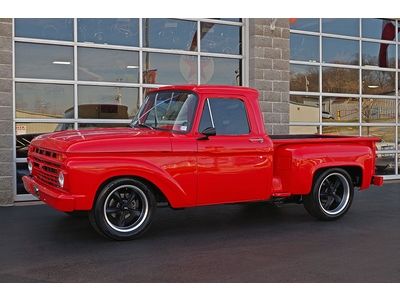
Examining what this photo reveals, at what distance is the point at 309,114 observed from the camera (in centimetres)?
1198

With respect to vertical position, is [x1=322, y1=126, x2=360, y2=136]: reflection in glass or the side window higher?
the side window

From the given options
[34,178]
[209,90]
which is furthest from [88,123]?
[209,90]

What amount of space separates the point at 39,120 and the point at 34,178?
275 cm

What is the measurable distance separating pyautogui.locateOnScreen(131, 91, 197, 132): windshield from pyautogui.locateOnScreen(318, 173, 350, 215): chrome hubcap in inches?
94.9

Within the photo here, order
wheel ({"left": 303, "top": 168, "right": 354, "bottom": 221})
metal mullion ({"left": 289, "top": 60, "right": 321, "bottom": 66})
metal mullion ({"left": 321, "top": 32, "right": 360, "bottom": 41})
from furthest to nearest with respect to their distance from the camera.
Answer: metal mullion ({"left": 321, "top": 32, "right": 360, "bottom": 41}) → metal mullion ({"left": 289, "top": 60, "right": 321, "bottom": 66}) → wheel ({"left": 303, "top": 168, "right": 354, "bottom": 221})

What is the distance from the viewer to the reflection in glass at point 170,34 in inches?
402

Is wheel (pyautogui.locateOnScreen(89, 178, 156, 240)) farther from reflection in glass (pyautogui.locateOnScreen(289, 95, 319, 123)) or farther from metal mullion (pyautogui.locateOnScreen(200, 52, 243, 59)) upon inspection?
reflection in glass (pyautogui.locateOnScreen(289, 95, 319, 123))

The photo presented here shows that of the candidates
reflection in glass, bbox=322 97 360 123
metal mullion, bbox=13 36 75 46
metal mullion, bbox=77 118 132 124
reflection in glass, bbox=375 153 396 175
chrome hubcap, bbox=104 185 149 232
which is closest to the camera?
chrome hubcap, bbox=104 185 149 232

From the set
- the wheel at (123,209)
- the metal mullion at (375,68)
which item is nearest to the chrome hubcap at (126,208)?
the wheel at (123,209)

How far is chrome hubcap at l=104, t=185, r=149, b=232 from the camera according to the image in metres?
6.14

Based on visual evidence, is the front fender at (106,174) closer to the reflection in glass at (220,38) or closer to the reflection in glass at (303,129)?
the reflection in glass at (220,38)

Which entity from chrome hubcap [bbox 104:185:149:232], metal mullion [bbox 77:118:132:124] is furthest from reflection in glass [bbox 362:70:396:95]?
chrome hubcap [bbox 104:185:149:232]

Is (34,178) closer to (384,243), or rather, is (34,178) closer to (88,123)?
(88,123)

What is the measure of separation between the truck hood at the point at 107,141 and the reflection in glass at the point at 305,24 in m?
6.27
